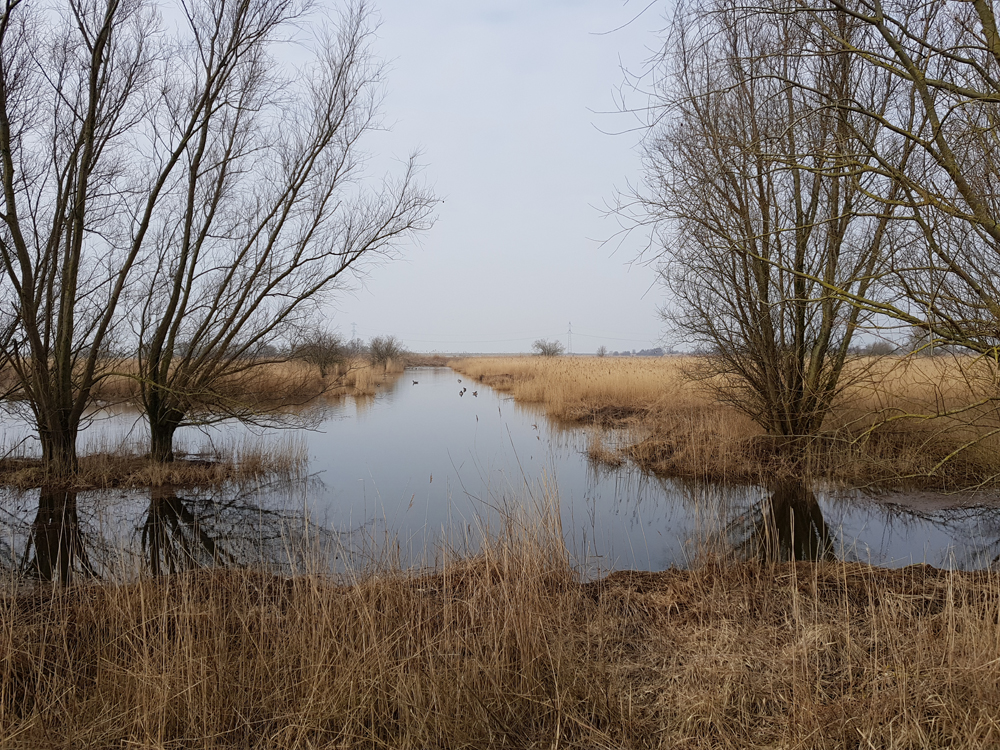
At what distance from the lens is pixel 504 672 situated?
8.56 feet

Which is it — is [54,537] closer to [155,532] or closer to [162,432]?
[155,532]

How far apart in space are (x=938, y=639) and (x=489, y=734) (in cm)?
213

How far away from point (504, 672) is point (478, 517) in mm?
2880

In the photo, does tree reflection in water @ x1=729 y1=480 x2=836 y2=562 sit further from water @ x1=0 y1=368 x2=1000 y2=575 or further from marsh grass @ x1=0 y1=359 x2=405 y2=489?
marsh grass @ x1=0 y1=359 x2=405 y2=489

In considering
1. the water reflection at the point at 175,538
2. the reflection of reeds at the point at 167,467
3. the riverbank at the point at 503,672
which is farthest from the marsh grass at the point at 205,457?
the riverbank at the point at 503,672

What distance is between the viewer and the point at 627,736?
2246 millimetres

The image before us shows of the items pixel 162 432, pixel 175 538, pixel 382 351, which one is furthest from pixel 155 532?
pixel 382 351

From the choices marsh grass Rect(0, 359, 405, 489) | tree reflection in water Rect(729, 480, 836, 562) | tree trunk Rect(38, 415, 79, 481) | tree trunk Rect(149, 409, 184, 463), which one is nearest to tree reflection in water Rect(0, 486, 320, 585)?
tree trunk Rect(38, 415, 79, 481)

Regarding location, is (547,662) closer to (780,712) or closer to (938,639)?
(780,712)

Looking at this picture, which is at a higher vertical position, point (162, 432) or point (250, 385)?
point (250, 385)

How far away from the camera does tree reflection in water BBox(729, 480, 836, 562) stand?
4.95 meters

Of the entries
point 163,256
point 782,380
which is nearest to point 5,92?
point 163,256

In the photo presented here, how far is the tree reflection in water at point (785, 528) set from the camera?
495 centimetres

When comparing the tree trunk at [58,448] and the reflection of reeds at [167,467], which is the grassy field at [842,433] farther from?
the tree trunk at [58,448]
